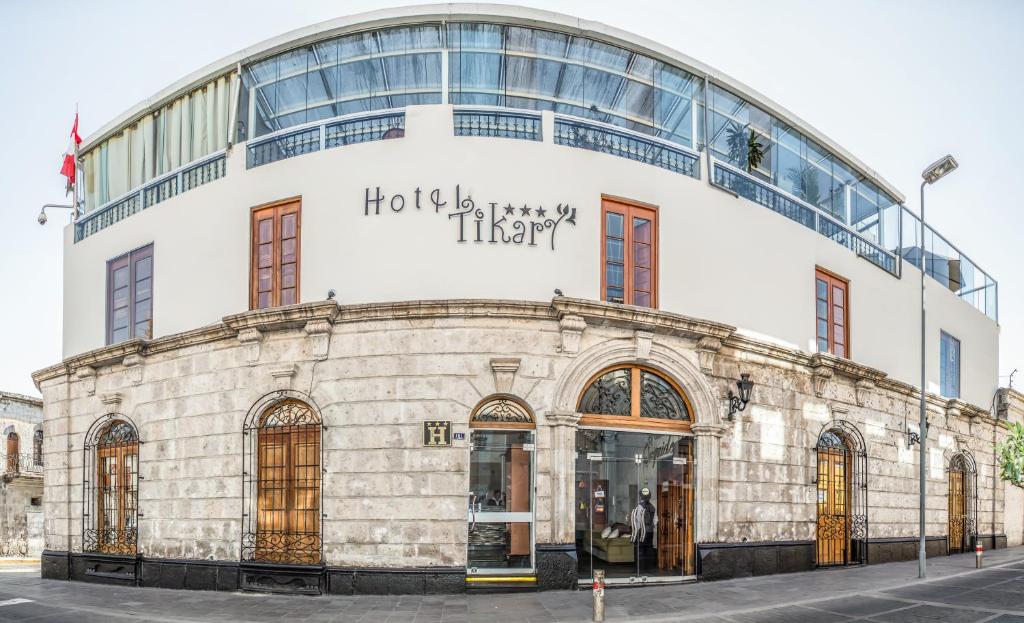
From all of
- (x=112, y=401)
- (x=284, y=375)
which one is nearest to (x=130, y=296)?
(x=112, y=401)

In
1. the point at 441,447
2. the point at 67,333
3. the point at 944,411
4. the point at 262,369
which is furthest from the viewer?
the point at 944,411

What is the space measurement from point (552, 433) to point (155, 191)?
10660mm

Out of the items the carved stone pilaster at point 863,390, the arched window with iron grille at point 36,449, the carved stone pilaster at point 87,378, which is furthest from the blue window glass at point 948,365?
the arched window with iron grille at point 36,449

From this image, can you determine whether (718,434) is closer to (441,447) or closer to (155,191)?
(441,447)

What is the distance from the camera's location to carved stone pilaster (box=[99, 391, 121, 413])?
17078 millimetres

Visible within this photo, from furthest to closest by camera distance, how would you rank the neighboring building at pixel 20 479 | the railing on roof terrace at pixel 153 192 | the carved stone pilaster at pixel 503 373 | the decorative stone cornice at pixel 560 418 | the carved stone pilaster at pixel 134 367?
the neighboring building at pixel 20 479
the carved stone pilaster at pixel 134 367
the railing on roof terrace at pixel 153 192
the decorative stone cornice at pixel 560 418
the carved stone pilaster at pixel 503 373

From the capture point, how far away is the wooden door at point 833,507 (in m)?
18.2

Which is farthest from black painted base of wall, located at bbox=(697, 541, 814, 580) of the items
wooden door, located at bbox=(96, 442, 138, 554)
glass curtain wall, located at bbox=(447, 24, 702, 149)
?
wooden door, located at bbox=(96, 442, 138, 554)

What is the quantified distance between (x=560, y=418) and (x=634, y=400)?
72.6 inches

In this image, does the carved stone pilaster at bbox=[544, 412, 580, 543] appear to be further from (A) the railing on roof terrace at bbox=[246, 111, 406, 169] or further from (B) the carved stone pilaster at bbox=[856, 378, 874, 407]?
(B) the carved stone pilaster at bbox=[856, 378, 874, 407]

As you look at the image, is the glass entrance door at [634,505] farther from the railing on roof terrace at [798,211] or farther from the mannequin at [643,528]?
the railing on roof terrace at [798,211]

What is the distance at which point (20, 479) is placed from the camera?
32281 mm

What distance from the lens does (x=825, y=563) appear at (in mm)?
18172

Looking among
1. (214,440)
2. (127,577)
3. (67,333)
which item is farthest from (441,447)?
(67,333)
